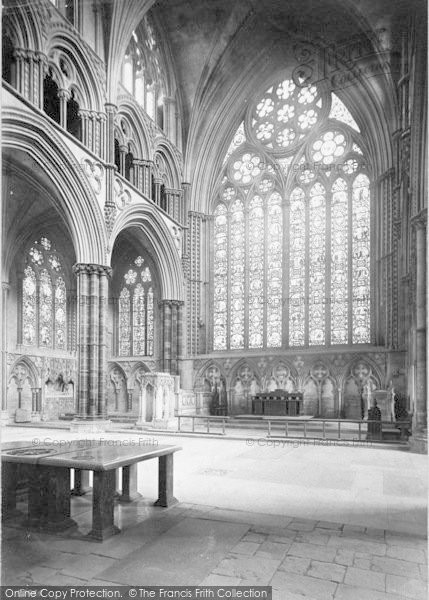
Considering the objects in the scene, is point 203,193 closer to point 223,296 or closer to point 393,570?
point 223,296

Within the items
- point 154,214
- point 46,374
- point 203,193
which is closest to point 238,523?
point 154,214

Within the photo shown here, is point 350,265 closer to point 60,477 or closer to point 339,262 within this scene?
point 339,262

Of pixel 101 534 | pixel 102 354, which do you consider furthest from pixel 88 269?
pixel 101 534

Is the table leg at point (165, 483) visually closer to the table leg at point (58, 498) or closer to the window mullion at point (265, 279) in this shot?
the table leg at point (58, 498)

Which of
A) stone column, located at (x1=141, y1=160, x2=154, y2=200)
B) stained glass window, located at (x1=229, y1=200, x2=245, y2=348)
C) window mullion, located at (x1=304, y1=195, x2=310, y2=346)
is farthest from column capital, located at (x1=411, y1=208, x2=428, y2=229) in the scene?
stained glass window, located at (x1=229, y1=200, x2=245, y2=348)

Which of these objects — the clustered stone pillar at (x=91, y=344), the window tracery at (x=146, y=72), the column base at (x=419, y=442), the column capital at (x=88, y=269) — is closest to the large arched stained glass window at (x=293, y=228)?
the window tracery at (x=146, y=72)

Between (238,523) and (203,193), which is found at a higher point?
(203,193)

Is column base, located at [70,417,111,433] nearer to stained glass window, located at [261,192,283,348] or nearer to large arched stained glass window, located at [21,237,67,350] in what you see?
large arched stained glass window, located at [21,237,67,350]

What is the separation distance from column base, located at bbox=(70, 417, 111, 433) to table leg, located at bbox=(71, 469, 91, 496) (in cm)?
912

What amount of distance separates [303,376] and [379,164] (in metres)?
9.10

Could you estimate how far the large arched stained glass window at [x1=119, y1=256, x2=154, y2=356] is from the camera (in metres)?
23.2

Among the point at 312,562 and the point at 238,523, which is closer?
the point at 312,562

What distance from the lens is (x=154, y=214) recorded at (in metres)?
19.8

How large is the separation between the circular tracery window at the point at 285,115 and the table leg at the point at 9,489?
19856 mm
